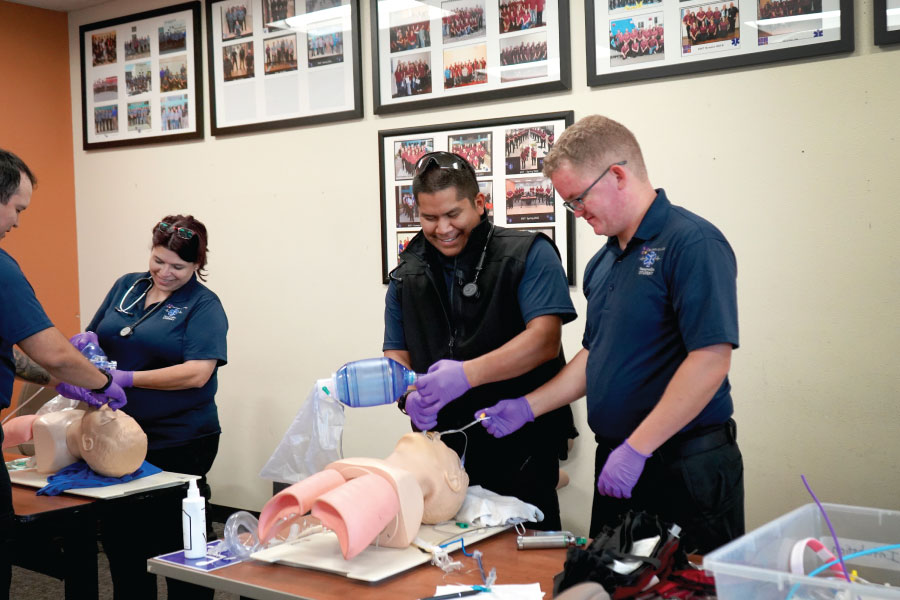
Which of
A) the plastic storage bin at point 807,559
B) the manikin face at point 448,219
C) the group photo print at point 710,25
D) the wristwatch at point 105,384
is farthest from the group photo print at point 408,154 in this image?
the plastic storage bin at point 807,559

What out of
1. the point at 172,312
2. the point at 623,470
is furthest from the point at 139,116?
the point at 623,470

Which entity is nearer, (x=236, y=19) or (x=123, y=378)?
(x=123, y=378)

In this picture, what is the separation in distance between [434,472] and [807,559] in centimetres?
88

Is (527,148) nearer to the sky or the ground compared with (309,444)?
nearer to the sky

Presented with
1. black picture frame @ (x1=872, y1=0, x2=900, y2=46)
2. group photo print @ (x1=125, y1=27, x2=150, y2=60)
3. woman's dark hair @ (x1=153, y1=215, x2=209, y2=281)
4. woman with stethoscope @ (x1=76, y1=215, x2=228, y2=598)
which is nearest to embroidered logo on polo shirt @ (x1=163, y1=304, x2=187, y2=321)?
woman with stethoscope @ (x1=76, y1=215, x2=228, y2=598)

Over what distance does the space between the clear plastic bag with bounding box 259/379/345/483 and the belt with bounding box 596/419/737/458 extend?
81cm

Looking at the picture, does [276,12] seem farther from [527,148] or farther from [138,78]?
[527,148]

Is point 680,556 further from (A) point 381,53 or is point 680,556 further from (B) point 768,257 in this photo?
(A) point 381,53

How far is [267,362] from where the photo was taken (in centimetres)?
416

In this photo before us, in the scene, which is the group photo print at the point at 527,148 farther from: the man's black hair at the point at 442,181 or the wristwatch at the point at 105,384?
the wristwatch at the point at 105,384

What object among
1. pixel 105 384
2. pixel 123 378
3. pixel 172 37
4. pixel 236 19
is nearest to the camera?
pixel 105 384

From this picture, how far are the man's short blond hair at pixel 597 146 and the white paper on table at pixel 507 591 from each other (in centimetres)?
91

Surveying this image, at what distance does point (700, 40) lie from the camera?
9.68ft

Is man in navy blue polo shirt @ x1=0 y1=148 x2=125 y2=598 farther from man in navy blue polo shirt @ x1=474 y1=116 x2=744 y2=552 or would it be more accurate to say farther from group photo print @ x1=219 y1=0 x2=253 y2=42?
group photo print @ x1=219 y1=0 x2=253 y2=42
